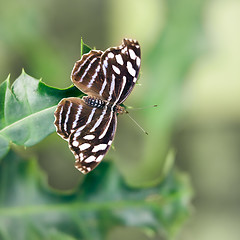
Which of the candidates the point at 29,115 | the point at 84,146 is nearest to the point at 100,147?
the point at 84,146

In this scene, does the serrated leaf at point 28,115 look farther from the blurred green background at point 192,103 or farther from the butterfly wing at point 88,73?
the blurred green background at point 192,103

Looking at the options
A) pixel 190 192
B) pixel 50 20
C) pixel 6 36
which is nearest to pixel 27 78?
pixel 190 192

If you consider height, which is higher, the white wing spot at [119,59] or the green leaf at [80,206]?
the white wing spot at [119,59]

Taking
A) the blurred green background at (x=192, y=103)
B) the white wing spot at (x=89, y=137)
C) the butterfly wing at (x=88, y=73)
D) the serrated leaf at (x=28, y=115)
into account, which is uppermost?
the butterfly wing at (x=88, y=73)

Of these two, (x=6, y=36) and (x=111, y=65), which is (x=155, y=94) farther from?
(x=111, y=65)

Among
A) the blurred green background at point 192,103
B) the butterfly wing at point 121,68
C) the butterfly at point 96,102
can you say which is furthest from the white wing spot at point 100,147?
the blurred green background at point 192,103

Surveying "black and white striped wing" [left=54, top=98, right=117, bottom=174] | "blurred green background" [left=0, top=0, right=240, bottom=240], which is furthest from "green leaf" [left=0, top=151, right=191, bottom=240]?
"blurred green background" [left=0, top=0, right=240, bottom=240]

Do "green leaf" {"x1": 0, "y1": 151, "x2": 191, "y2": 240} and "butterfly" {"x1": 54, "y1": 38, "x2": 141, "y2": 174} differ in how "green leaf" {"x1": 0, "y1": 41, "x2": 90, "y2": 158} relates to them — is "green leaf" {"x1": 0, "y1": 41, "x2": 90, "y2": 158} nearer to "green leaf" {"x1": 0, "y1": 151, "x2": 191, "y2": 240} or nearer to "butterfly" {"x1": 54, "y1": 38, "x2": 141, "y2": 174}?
"butterfly" {"x1": 54, "y1": 38, "x2": 141, "y2": 174}
